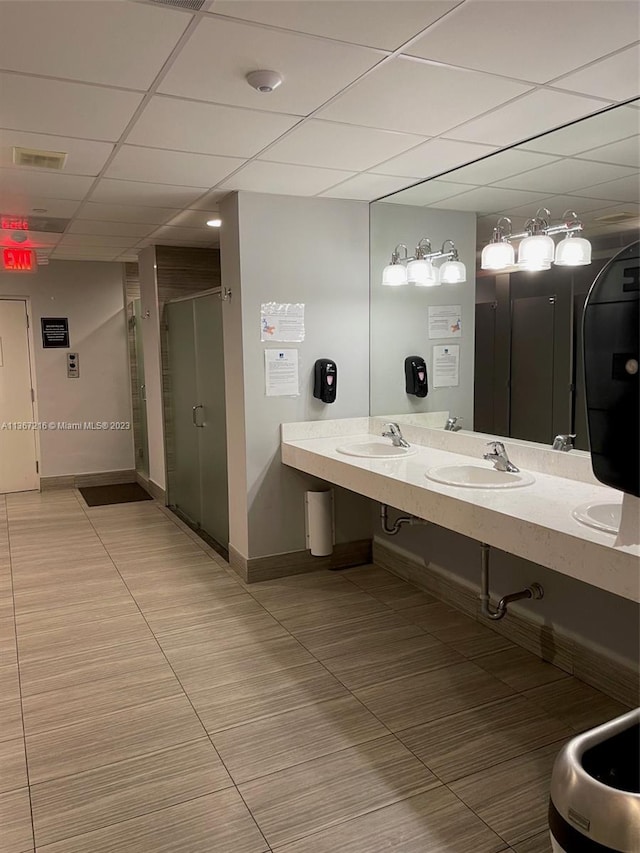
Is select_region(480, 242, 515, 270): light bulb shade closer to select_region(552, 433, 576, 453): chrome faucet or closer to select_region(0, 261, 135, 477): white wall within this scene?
select_region(552, 433, 576, 453): chrome faucet

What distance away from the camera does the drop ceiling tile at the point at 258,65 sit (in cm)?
184

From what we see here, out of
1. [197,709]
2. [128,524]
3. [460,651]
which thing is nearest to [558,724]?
[460,651]

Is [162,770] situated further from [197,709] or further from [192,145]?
[192,145]

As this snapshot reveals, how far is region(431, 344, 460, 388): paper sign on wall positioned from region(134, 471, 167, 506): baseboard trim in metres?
3.07

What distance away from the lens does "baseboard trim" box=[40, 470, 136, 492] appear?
671 centimetres

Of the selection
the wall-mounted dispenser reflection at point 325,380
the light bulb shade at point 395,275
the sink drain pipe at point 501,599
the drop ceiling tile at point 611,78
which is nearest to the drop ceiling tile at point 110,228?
the wall-mounted dispenser reflection at point 325,380

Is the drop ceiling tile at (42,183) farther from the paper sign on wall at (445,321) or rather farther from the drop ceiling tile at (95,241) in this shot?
the paper sign on wall at (445,321)

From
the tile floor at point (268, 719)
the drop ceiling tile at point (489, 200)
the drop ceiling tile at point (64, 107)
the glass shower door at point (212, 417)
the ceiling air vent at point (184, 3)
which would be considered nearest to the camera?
the ceiling air vent at point (184, 3)

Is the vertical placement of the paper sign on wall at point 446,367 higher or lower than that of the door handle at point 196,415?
higher

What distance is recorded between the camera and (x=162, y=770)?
7.29 feet

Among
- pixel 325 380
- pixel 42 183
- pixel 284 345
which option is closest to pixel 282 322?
pixel 284 345

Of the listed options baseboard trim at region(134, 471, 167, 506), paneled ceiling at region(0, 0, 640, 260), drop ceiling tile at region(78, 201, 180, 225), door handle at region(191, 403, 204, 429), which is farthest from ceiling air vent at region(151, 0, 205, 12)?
baseboard trim at region(134, 471, 167, 506)

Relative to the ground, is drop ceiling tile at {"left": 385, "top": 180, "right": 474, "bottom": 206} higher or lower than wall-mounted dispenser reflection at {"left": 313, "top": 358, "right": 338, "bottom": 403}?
higher

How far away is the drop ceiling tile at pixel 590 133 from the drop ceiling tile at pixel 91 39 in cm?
164
